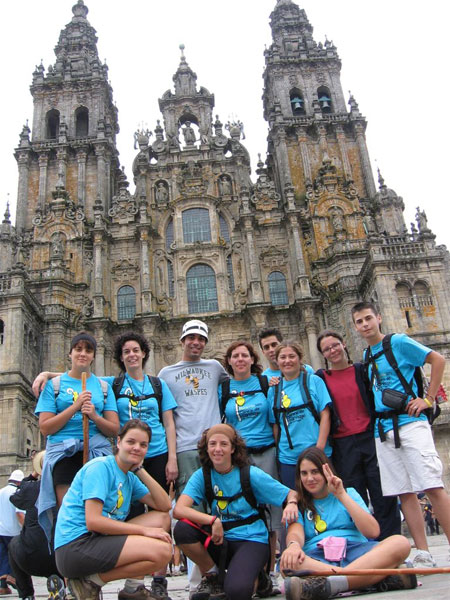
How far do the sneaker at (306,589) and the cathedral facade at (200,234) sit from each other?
18.4 meters

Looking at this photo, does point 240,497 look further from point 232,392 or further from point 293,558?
point 232,392

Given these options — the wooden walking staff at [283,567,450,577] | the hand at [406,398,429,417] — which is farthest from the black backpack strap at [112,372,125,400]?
the hand at [406,398,429,417]

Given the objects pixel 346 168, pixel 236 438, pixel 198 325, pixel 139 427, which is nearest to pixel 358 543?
pixel 236 438

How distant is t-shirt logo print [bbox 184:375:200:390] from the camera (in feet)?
21.5

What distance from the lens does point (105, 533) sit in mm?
4348

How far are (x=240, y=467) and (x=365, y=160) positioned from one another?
27830 mm

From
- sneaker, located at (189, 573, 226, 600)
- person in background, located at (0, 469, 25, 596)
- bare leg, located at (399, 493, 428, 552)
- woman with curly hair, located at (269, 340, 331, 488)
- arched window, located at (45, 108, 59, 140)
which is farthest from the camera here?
arched window, located at (45, 108, 59, 140)

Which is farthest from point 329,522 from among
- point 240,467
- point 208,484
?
point 208,484

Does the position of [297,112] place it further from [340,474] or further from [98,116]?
[340,474]

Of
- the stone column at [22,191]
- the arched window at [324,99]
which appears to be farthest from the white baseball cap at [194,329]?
the arched window at [324,99]

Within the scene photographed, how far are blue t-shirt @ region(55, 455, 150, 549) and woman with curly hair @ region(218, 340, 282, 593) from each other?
1.79 meters

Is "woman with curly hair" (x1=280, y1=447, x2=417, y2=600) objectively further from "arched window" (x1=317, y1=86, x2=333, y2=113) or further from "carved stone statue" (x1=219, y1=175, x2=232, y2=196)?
"arched window" (x1=317, y1=86, x2=333, y2=113)

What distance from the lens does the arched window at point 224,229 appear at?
95.0ft

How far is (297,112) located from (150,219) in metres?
11.3
